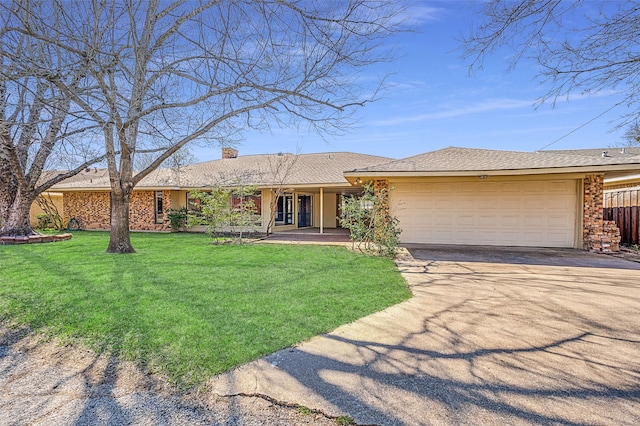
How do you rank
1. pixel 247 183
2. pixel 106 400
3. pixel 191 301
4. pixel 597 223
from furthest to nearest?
pixel 247 183 → pixel 597 223 → pixel 191 301 → pixel 106 400

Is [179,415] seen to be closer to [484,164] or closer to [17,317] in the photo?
[17,317]

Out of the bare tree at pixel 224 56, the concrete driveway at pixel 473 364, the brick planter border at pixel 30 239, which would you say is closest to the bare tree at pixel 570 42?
the bare tree at pixel 224 56

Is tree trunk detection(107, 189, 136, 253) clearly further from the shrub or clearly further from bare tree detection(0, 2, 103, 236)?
the shrub

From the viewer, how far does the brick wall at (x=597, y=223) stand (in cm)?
A: 1006

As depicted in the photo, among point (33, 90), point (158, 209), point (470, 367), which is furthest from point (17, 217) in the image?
point (470, 367)

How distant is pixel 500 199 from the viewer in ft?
36.8

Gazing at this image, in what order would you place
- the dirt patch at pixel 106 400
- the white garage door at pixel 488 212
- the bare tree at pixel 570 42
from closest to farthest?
the dirt patch at pixel 106 400
the bare tree at pixel 570 42
the white garage door at pixel 488 212

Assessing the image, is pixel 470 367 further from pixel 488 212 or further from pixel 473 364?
pixel 488 212

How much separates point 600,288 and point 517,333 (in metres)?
3.11

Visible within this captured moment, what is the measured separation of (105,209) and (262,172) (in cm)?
873

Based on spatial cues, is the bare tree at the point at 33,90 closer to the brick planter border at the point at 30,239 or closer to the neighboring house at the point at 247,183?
the brick planter border at the point at 30,239

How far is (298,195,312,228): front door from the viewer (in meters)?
19.4

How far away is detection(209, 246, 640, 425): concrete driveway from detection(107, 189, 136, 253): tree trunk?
7737 millimetres

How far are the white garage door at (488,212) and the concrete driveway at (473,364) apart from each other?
605 cm
